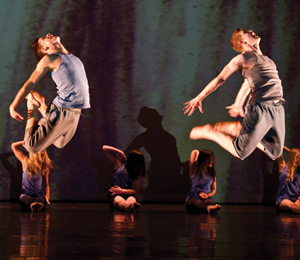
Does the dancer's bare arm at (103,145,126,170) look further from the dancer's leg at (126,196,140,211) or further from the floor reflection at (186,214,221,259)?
the floor reflection at (186,214,221,259)

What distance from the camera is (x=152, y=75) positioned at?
246 inches

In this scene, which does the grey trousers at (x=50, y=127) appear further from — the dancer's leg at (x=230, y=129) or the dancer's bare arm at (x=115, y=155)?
the dancer's leg at (x=230, y=129)

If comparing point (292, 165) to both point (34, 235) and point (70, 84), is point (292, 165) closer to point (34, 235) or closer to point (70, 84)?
point (70, 84)

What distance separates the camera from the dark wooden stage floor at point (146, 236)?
241 centimetres

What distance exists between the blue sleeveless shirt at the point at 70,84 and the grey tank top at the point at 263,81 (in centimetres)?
175

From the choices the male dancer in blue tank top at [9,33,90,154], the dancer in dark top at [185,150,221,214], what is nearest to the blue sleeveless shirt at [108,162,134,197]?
the dancer in dark top at [185,150,221,214]

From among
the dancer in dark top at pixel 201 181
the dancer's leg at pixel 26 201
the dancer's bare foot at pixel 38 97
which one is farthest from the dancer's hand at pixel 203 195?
the dancer's bare foot at pixel 38 97

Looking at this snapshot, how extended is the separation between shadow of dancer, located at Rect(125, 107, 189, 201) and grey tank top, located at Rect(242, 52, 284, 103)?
6.34 ft

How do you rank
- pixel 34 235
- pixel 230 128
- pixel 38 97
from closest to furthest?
pixel 34 235 → pixel 230 128 → pixel 38 97

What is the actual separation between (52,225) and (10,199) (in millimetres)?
2778

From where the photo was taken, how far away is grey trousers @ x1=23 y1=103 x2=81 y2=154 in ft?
13.7

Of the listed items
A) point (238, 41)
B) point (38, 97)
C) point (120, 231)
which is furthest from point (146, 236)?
point (38, 97)

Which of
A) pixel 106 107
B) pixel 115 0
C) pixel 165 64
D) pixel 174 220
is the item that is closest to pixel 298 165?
pixel 174 220

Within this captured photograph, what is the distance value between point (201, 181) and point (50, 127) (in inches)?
74.3
